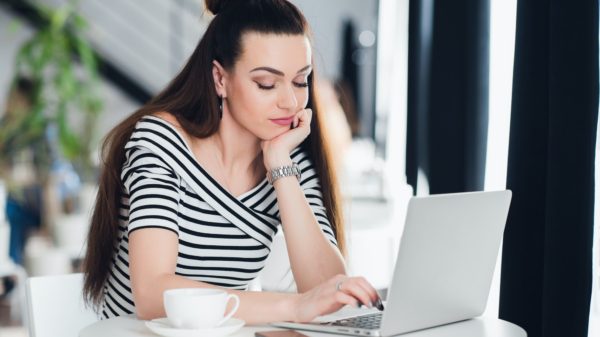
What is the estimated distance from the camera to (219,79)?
5.86ft

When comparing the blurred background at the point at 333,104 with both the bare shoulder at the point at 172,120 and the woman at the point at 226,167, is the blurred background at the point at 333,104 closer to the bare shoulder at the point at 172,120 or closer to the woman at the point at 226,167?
the woman at the point at 226,167

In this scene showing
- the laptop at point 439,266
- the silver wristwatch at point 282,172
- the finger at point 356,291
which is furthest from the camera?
the silver wristwatch at point 282,172

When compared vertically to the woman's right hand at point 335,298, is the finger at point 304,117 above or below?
above

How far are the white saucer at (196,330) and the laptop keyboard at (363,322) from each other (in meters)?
0.17

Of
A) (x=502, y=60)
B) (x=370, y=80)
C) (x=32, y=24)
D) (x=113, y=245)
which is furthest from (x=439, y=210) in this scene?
(x=370, y=80)

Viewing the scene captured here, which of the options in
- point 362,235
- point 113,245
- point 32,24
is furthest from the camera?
point 32,24

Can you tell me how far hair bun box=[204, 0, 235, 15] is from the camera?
Answer: 1.82m

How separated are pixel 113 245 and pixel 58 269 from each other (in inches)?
128

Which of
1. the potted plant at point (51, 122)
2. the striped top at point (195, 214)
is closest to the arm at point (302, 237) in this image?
the striped top at point (195, 214)

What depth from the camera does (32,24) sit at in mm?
6641

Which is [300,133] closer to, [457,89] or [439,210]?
[439,210]

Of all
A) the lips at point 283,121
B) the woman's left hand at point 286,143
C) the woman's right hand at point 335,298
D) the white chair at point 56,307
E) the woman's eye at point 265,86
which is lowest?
the white chair at point 56,307

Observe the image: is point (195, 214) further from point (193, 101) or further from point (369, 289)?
point (369, 289)

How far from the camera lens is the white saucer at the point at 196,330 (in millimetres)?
1258
